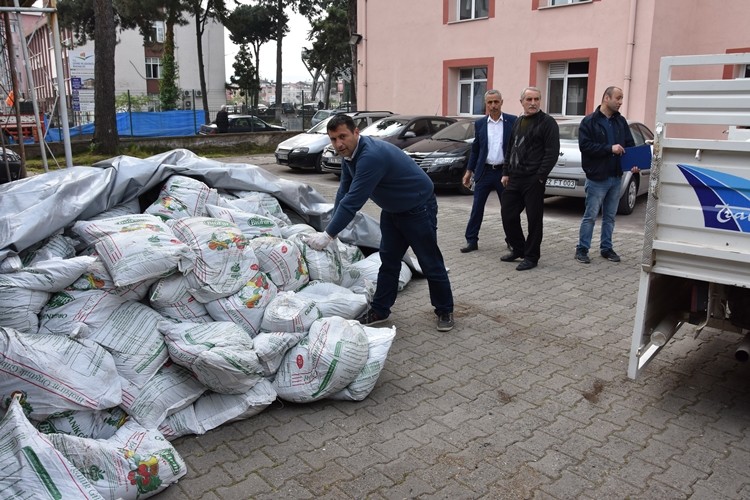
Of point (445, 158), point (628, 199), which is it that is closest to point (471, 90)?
point (445, 158)

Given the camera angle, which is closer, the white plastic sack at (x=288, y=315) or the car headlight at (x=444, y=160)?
the white plastic sack at (x=288, y=315)

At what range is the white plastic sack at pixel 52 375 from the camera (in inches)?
119

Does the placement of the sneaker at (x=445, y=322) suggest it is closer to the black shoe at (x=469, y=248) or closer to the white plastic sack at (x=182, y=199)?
the white plastic sack at (x=182, y=199)

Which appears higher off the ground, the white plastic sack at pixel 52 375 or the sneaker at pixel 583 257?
the white plastic sack at pixel 52 375

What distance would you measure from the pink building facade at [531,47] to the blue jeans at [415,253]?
11.8 metres

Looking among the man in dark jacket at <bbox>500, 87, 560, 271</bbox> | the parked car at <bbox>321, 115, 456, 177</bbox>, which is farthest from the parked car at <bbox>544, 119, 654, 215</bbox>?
the parked car at <bbox>321, 115, 456, 177</bbox>

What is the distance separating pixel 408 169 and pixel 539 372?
1.67 m

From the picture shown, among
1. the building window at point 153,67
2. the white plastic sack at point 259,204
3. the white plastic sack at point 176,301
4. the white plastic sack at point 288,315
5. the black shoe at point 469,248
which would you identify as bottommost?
the black shoe at point 469,248

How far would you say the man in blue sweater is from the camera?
4.41 m

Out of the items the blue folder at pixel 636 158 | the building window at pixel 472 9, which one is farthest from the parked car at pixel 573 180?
the building window at pixel 472 9

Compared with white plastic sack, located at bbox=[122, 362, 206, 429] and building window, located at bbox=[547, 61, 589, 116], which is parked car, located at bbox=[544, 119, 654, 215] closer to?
building window, located at bbox=[547, 61, 589, 116]

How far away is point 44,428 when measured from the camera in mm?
3125

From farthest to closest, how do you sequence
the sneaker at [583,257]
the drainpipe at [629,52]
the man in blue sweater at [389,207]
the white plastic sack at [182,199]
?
the drainpipe at [629,52] → the sneaker at [583,257] → the white plastic sack at [182,199] → the man in blue sweater at [389,207]

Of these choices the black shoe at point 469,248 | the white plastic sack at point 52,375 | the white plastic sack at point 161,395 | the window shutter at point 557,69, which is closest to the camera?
the white plastic sack at point 52,375
